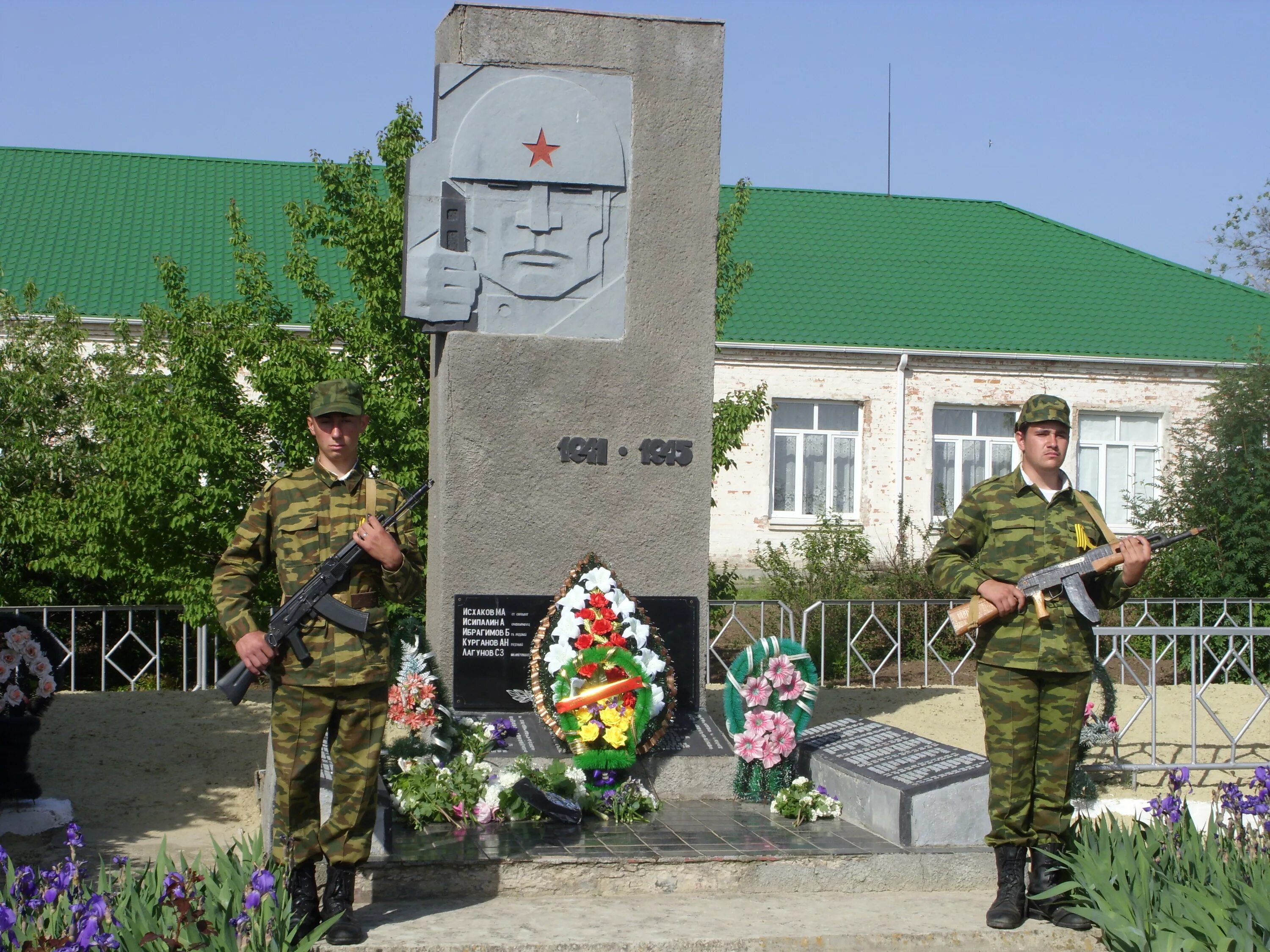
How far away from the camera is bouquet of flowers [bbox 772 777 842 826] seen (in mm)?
5750

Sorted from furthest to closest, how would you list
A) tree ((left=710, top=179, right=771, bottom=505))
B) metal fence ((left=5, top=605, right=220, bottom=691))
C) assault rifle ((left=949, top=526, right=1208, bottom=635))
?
metal fence ((left=5, top=605, right=220, bottom=691)) → tree ((left=710, top=179, right=771, bottom=505)) → assault rifle ((left=949, top=526, right=1208, bottom=635))

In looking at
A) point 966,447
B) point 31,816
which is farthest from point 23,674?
point 966,447

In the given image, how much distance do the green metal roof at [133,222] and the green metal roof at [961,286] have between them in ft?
20.8

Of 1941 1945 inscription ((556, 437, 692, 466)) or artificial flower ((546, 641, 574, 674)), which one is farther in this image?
1941 1945 inscription ((556, 437, 692, 466))

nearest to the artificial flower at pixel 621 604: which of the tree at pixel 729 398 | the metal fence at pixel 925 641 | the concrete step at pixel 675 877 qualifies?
the concrete step at pixel 675 877

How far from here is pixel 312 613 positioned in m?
4.36

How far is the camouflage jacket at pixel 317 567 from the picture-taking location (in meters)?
4.35

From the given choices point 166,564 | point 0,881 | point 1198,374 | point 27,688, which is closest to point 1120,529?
point 1198,374

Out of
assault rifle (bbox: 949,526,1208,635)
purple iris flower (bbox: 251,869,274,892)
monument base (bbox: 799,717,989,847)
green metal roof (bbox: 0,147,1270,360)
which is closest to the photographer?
purple iris flower (bbox: 251,869,274,892)

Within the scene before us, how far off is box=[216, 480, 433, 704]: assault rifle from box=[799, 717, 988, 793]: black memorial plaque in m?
2.38

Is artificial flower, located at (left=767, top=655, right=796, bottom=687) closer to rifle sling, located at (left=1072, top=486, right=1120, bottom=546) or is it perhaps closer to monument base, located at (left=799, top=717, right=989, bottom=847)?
monument base, located at (left=799, top=717, right=989, bottom=847)

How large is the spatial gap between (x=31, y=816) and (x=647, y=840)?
2.96m

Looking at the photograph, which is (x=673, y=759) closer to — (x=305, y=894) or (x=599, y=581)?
(x=599, y=581)

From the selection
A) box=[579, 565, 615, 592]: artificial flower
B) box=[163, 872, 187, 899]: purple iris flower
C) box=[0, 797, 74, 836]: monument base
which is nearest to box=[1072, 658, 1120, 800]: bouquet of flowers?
box=[579, 565, 615, 592]: artificial flower
